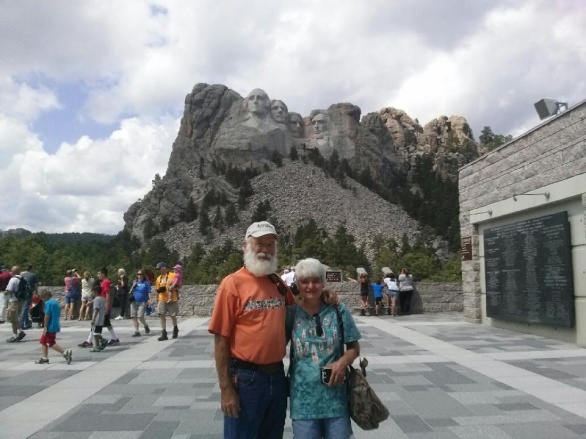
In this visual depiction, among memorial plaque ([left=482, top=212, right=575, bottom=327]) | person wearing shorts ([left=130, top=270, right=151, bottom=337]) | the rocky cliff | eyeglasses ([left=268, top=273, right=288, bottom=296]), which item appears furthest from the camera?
the rocky cliff

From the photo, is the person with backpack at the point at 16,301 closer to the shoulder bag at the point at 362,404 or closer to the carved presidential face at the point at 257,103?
the shoulder bag at the point at 362,404

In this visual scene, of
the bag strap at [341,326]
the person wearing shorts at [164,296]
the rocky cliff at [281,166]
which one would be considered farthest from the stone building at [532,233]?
the rocky cliff at [281,166]

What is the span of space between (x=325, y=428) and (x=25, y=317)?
Answer: 1239 centimetres

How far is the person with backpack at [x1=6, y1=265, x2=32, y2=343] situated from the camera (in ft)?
36.8

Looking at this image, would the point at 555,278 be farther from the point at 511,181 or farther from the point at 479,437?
the point at 479,437

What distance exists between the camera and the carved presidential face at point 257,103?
111 metres

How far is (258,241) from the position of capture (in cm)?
317

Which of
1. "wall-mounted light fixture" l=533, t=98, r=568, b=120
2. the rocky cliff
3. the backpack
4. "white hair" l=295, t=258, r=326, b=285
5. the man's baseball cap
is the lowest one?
the backpack

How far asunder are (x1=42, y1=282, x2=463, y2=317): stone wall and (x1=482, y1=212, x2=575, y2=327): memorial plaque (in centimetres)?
504

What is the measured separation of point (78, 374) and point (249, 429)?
210 inches

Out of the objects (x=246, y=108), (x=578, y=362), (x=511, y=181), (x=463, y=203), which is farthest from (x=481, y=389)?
(x=246, y=108)

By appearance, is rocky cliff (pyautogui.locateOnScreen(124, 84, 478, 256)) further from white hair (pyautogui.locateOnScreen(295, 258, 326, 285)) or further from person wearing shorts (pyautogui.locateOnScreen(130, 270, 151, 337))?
white hair (pyautogui.locateOnScreen(295, 258, 326, 285))

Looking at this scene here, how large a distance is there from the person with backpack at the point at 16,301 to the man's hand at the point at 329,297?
1009 centimetres

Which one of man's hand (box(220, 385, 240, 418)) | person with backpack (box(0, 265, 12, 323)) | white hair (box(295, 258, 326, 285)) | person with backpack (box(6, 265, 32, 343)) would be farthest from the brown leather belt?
person with backpack (box(0, 265, 12, 323))
